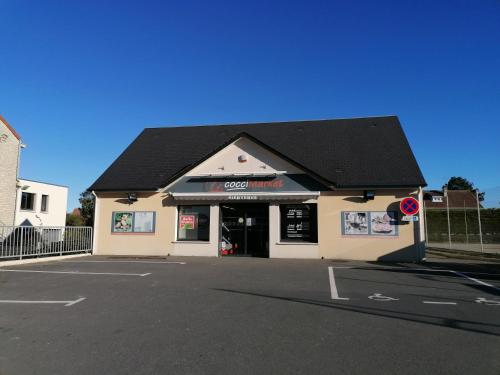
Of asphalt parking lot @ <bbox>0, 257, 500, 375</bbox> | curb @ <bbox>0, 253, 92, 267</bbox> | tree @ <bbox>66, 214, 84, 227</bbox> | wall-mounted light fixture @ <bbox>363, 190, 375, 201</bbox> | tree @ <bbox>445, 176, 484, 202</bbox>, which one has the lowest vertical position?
asphalt parking lot @ <bbox>0, 257, 500, 375</bbox>

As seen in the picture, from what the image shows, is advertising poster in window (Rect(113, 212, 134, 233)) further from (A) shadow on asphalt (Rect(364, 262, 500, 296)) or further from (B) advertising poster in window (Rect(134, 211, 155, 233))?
(A) shadow on asphalt (Rect(364, 262, 500, 296))

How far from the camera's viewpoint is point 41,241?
1545cm

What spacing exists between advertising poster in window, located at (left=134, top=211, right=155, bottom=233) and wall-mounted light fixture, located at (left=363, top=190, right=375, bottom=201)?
971 cm

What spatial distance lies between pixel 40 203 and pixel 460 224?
121 feet

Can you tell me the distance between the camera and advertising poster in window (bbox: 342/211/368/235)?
16.1 m

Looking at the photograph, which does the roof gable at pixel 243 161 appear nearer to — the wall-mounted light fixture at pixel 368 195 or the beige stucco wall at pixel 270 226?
the beige stucco wall at pixel 270 226

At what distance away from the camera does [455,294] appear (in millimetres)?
8867

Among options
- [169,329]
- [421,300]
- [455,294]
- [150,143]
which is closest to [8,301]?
[169,329]

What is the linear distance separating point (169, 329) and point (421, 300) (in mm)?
5371

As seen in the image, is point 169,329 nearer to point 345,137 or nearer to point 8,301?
point 8,301

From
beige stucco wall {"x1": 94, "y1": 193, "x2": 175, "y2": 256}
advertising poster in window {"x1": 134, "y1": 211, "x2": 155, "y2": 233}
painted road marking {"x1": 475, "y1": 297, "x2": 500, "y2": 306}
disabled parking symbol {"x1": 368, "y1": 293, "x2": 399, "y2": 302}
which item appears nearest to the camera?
painted road marking {"x1": 475, "y1": 297, "x2": 500, "y2": 306}

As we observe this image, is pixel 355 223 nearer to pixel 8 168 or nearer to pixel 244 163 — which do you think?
pixel 244 163

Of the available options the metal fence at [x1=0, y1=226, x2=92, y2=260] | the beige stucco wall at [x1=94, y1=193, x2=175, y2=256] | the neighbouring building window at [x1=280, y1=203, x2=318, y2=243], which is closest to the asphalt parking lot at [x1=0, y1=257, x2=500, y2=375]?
the metal fence at [x1=0, y1=226, x2=92, y2=260]

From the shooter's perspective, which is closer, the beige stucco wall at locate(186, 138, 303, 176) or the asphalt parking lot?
the asphalt parking lot
